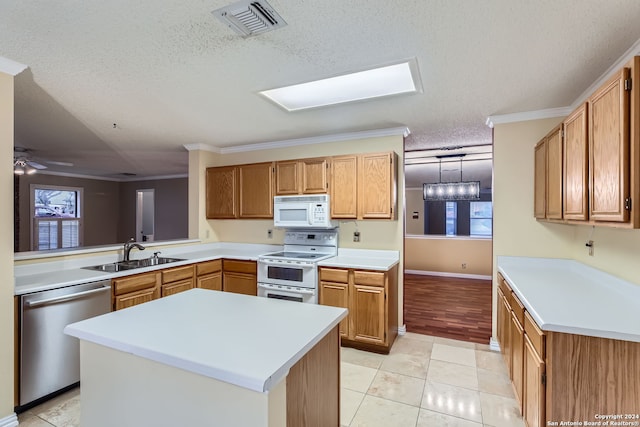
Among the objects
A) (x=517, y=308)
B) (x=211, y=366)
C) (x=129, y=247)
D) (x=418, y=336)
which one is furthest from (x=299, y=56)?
(x=418, y=336)

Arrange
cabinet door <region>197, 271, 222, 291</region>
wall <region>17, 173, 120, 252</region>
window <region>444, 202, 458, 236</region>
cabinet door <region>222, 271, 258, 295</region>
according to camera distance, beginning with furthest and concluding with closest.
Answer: window <region>444, 202, 458, 236</region>
wall <region>17, 173, 120, 252</region>
cabinet door <region>222, 271, 258, 295</region>
cabinet door <region>197, 271, 222, 291</region>

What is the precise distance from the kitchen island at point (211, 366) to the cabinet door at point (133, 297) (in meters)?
1.38

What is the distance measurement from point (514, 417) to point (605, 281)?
3.89 feet

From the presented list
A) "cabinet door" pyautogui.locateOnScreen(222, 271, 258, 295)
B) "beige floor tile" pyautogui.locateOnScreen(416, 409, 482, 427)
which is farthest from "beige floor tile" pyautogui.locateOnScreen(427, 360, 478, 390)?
"cabinet door" pyautogui.locateOnScreen(222, 271, 258, 295)

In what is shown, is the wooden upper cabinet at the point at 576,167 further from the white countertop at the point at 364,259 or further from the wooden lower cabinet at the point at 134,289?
the wooden lower cabinet at the point at 134,289

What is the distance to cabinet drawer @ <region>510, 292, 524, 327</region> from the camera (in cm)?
200

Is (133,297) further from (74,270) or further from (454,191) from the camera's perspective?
(454,191)

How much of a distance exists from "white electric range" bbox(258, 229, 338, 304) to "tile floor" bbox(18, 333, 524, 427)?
0.79 metres

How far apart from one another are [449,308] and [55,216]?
8.18 meters

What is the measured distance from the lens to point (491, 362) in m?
2.86

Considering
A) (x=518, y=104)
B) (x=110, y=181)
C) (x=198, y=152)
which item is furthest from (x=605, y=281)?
(x=110, y=181)

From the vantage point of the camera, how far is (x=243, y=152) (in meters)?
4.51

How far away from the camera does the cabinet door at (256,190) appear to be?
13.1 feet

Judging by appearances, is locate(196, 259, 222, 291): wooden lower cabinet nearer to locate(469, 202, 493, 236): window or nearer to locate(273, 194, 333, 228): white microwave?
locate(273, 194, 333, 228): white microwave
